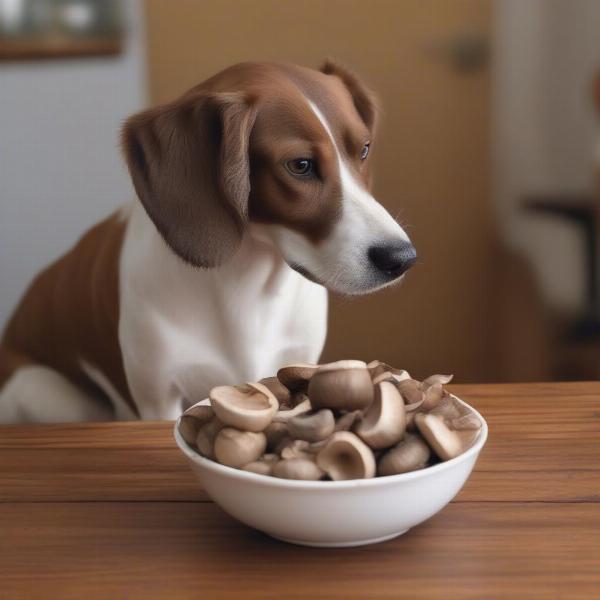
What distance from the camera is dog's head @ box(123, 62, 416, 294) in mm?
920

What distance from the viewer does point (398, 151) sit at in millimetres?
2525

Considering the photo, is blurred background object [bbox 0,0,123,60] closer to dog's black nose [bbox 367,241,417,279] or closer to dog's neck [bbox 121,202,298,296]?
dog's neck [bbox 121,202,298,296]

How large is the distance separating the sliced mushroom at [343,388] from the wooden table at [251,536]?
0.09 metres

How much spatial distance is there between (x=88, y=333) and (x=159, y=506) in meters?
0.54

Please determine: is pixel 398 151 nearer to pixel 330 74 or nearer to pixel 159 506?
pixel 330 74

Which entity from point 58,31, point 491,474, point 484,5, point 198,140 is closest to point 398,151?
point 484,5

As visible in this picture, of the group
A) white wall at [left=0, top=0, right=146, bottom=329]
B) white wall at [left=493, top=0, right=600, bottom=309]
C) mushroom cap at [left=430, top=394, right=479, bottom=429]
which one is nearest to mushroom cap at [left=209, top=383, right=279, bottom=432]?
mushroom cap at [left=430, top=394, right=479, bottom=429]

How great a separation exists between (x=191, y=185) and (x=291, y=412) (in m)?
0.40

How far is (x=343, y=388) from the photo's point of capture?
59 cm

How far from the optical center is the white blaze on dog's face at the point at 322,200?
2.99 feet

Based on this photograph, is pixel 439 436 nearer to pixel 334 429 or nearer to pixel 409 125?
pixel 334 429

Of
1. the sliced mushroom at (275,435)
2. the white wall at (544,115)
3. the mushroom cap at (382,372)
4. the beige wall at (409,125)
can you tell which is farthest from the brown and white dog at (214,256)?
the white wall at (544,115)

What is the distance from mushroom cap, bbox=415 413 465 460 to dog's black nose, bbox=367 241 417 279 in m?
0.34

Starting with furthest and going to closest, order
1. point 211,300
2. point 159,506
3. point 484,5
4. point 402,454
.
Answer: point 484,5 → point 211,300 → point 159,506 → point 402,454
